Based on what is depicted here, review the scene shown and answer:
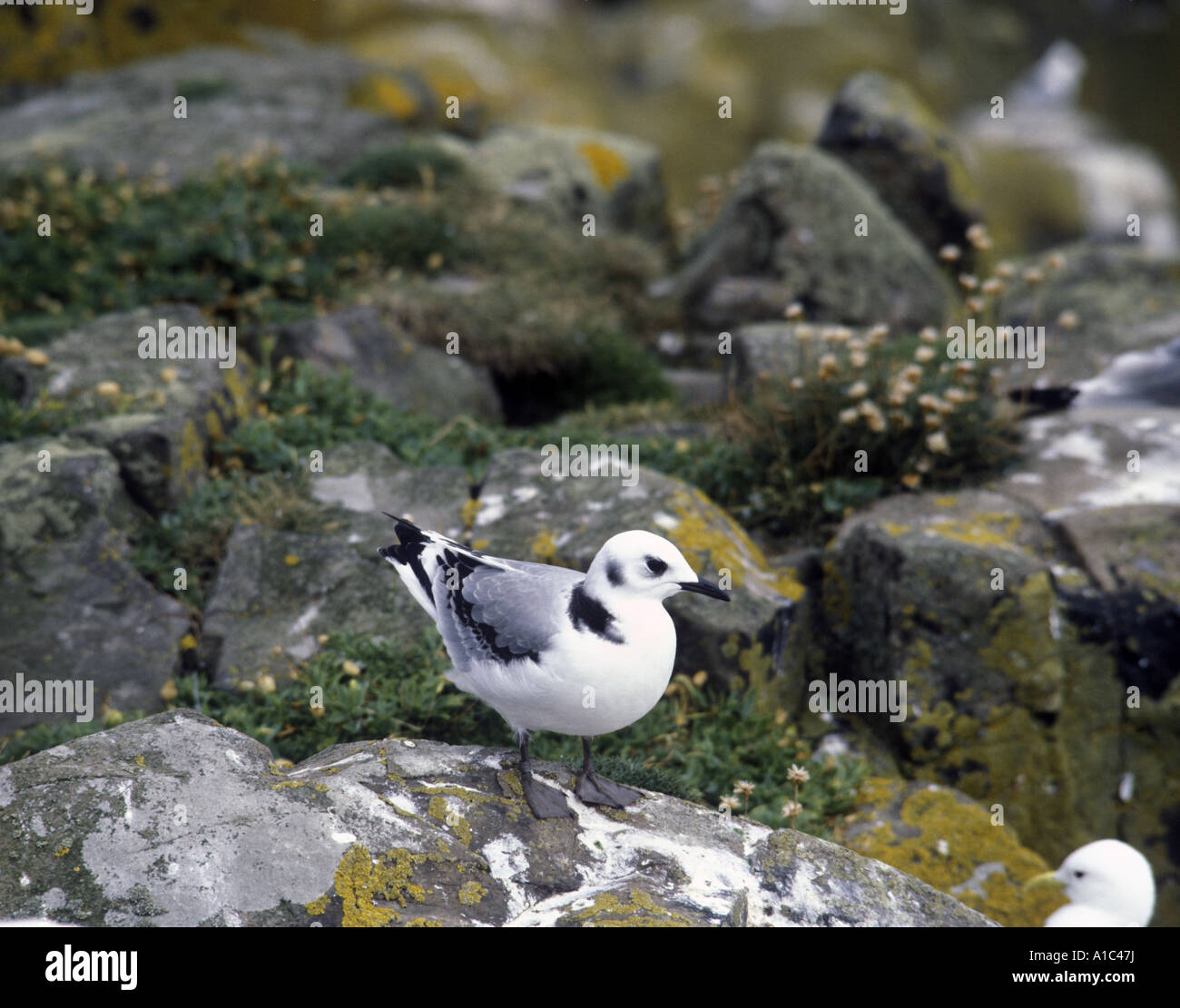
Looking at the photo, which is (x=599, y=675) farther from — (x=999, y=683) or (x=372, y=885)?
(x=999, y=683)

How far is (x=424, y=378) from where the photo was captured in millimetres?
7691

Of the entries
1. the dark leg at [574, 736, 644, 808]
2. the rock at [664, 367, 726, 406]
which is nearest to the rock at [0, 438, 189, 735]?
the dark leg at [574, 736, 644, 808]

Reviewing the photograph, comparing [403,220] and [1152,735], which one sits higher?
[403,220]

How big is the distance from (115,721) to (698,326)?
651cm

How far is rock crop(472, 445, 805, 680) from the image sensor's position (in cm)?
529

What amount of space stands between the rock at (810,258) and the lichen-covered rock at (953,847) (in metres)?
5.11

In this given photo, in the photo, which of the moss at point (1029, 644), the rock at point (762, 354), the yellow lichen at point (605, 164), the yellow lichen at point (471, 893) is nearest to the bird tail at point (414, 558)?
the yellow lichen at point (471, 893)

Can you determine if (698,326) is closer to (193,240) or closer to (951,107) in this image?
(193,240)

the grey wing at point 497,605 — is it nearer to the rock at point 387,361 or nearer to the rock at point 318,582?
the rock at point 318,582

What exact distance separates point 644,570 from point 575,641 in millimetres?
321

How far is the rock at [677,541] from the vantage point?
529 centimetres

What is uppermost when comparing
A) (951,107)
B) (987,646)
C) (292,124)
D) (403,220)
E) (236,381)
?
(951,107)

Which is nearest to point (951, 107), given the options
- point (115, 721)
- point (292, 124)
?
point (292, 124)

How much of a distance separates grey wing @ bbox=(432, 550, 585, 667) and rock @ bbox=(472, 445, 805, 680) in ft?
4.61
